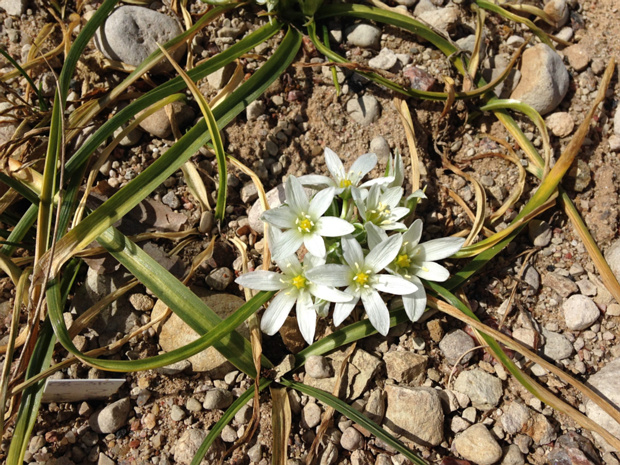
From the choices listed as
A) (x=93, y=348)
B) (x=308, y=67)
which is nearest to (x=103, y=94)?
(x=308, y=67)

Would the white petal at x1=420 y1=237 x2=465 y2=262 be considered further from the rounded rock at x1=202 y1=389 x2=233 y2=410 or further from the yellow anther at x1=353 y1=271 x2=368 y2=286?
the rounded rock at x1=202 y1=389 x2=233 y2=410

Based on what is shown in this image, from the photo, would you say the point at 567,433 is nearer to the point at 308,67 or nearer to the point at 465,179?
the point at 465,179

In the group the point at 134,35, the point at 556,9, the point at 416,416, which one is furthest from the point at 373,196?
the point at 556,9

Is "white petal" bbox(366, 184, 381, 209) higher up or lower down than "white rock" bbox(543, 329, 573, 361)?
higher up

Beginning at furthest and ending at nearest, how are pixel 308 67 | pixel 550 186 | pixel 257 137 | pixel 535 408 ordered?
pixel 308 67
pixel 257 137
pixel 550 186
pixel 535 408

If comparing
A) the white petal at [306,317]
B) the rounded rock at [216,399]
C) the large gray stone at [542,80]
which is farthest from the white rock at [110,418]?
the large gray stone at [542,80]

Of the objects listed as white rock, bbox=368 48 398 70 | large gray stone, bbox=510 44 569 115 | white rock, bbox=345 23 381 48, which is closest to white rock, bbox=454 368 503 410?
large gray stone, bbox=510 44 569 115

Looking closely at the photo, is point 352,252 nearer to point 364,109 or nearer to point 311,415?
point 311,415

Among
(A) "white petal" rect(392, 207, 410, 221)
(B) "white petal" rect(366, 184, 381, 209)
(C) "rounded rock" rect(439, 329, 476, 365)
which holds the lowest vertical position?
(C) "rounded rock" rect(439, 329, 476, 365)

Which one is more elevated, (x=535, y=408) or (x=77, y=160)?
(x=77, y=160)
